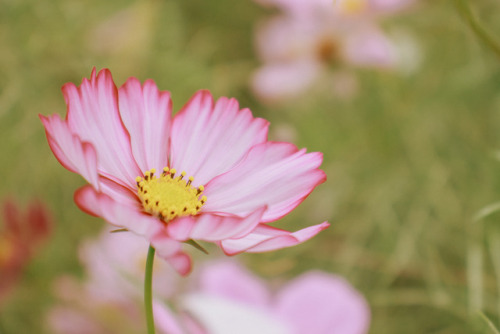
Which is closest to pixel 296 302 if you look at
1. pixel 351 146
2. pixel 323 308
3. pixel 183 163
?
pixel 323 308

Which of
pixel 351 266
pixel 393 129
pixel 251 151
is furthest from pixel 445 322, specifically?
pixel 251 151

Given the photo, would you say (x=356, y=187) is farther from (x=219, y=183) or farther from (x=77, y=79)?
(x=219, y=183)

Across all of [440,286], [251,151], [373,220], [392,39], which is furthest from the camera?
[392,39]

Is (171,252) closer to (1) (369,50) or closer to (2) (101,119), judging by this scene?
(2) (101,119)

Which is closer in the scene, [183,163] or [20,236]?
[183,163]

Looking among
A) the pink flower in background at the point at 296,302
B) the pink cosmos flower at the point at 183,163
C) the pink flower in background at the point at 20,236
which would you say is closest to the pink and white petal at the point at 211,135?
the pink cosmos flower at the point at 183,163

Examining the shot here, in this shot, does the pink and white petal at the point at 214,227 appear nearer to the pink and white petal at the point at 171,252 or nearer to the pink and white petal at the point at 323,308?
the pink and white petal at the point at 171,252

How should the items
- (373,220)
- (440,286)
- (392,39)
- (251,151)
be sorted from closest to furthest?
(251,151), (440,286), (373,220), (392,39)
